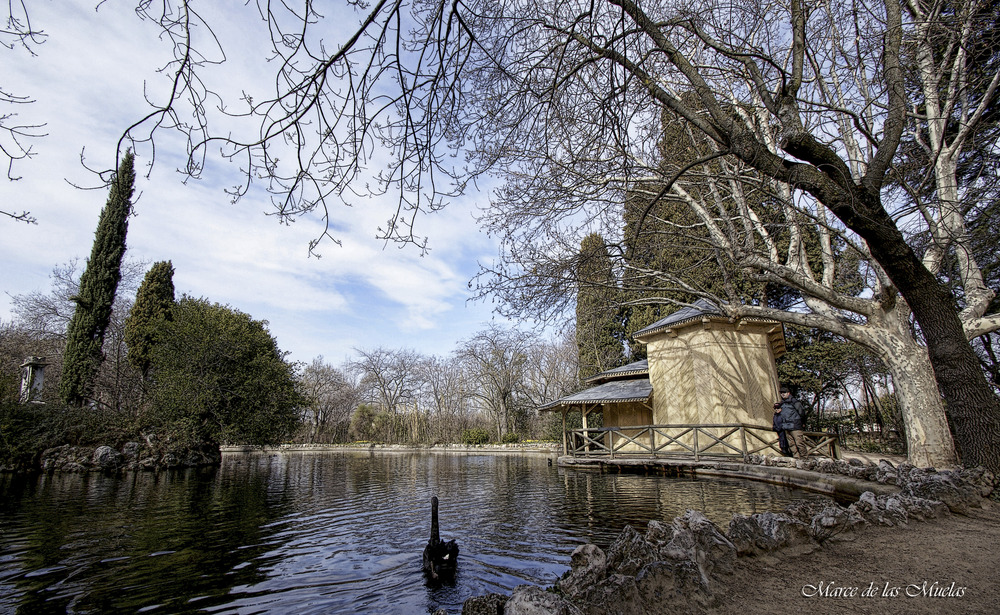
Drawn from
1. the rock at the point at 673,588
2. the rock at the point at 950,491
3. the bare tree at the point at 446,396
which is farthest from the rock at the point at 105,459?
the bare tree at the point at 446,396

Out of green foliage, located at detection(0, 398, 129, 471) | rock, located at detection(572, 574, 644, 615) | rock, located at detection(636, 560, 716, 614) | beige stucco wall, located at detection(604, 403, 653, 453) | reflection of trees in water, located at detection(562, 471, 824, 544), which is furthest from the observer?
beige stucco wall, located at detection(604, 403, 653, 453)

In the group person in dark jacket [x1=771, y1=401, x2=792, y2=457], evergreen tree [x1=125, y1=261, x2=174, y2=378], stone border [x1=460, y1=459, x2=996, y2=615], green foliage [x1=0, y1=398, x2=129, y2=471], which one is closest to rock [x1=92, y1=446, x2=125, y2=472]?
green foliage [x1=0, y1=398, x2=129, y2=471]

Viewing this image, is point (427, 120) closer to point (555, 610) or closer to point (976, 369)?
point (555, 610)

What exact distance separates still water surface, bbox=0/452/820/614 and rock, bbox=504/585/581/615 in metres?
2.08

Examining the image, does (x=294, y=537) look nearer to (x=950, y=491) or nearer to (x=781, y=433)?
A: (x=950, y=491)

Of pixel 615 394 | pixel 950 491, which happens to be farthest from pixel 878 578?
pixel 615 394

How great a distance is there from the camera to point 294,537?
23.7ft

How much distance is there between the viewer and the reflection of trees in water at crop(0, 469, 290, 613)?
461cm

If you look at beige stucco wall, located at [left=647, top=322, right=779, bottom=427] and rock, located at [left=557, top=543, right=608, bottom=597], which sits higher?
beige stucco wall, located at [left=647, top=322, right=779, bottom=427]

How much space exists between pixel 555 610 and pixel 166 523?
8265mm

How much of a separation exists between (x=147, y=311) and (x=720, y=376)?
28.8 m

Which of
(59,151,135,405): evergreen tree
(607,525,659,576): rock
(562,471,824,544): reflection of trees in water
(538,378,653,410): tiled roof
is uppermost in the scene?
(59,151,135,405): evergreen tree

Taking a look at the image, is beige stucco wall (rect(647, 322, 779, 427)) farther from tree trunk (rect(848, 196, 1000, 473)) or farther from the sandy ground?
the sandy ground

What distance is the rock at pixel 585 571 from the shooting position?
3.06 meters
